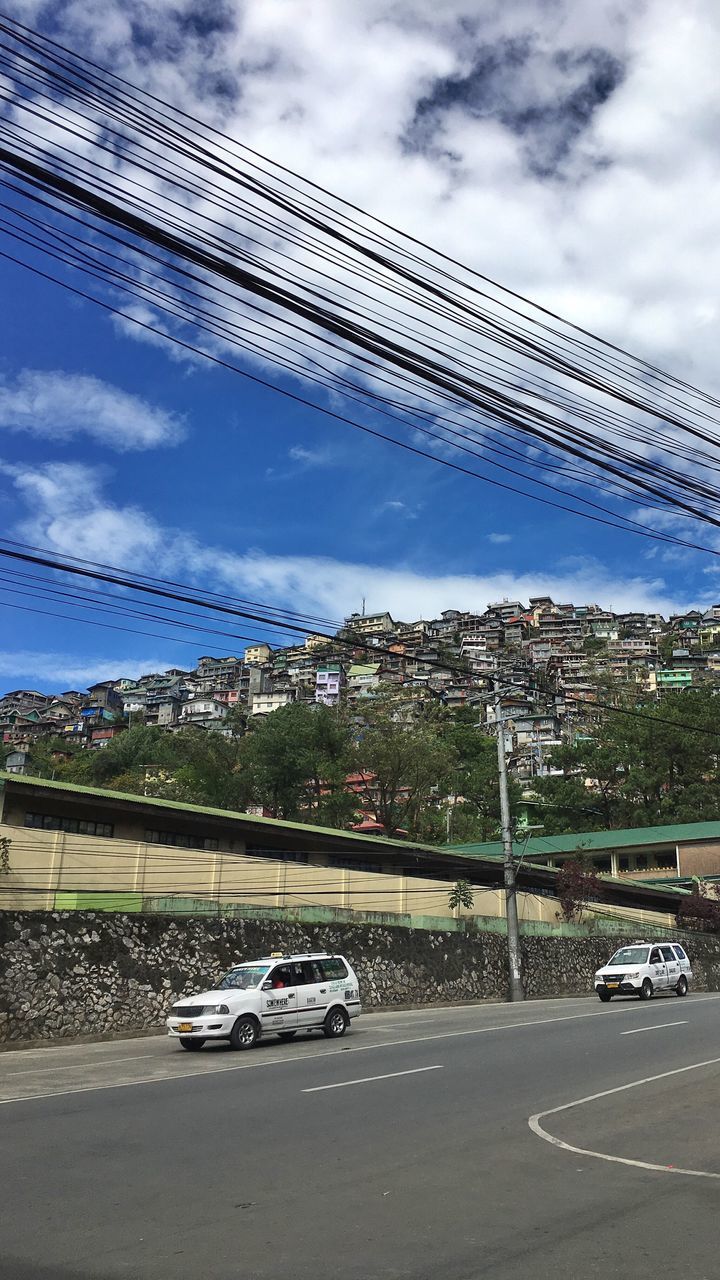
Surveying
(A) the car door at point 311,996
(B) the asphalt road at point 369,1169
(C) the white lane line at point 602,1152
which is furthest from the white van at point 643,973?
(C) the white lane line at point 602,1152

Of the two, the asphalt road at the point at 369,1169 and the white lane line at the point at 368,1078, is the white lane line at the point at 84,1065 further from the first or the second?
the white lane line at the point at 368,1078

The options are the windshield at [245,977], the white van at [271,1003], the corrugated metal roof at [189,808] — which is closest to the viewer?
the white van at [271,1003]

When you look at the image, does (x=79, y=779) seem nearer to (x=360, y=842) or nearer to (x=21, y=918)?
(x=360, y=842)

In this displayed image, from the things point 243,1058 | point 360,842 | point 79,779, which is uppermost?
point 79,779

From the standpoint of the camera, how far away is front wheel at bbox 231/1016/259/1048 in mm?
17500

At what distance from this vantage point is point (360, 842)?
1421 inches

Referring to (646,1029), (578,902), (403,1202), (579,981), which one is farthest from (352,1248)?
(578,902)

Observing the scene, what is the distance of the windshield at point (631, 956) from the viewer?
30.1m

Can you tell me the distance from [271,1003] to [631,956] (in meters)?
16.4

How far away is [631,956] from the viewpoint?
30562mm

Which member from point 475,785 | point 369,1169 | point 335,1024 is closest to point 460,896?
point 335,1024

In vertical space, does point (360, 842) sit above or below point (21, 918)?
above

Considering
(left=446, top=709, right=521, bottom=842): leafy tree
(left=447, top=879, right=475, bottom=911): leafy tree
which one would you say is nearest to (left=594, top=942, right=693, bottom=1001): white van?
(left=447, top=879, right=475, bottom=911): leafy tree

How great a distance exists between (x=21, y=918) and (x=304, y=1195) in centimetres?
1502
